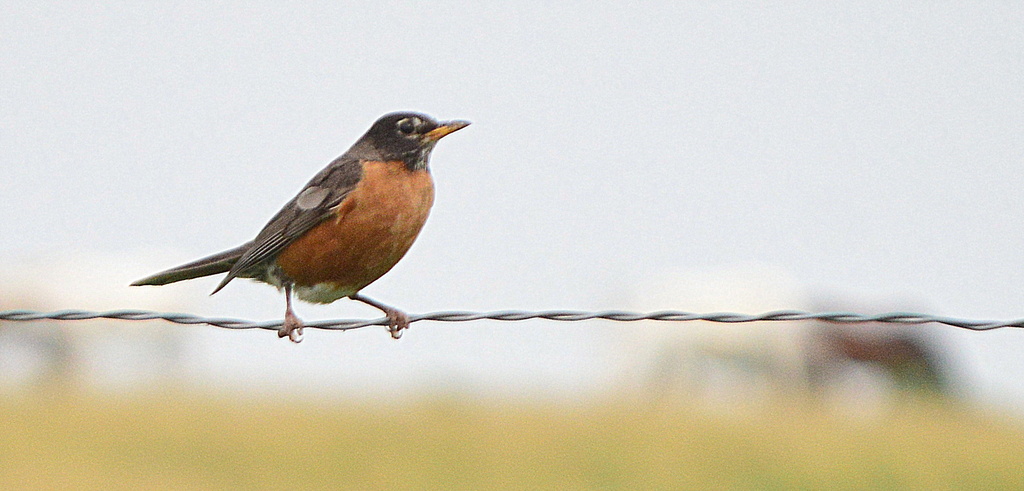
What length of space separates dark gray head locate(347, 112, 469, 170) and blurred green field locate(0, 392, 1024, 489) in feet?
13.4

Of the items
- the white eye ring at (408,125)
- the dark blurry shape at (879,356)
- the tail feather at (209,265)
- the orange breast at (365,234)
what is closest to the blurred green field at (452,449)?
the tail feather at (209,265)

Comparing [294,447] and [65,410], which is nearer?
[294,447]

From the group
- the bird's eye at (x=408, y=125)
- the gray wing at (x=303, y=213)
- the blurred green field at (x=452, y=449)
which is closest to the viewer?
the gray wing at (x=303, y=213)

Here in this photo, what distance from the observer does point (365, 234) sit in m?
6.21

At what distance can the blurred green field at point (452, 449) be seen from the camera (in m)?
10.3

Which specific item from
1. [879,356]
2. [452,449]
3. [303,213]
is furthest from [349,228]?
[879,356]

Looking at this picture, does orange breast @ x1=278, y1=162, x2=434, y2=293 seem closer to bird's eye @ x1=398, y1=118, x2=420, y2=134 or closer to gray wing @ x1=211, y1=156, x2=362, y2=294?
gray wing @ x1=211, y1=156, x2=362, y2=294

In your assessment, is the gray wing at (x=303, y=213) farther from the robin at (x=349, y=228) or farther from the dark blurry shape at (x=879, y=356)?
the dark blurry shape at (x=879, y=356)

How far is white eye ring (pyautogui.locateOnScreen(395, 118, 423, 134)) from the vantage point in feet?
22.3

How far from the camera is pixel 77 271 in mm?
26391

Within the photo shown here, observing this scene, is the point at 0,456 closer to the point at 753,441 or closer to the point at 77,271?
the point at 753,441

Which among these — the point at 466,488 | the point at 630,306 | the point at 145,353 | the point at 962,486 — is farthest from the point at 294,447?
the point at 630,306

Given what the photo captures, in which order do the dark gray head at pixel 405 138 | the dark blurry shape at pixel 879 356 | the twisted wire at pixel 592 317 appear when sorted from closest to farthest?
the twisted wire at pixel 592 317, the dark gray head at pixel 405 138, the dark blurry shape at pixel 879 356

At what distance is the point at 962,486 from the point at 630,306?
1637 centimetres
